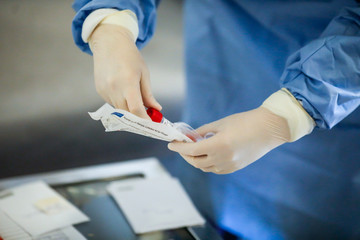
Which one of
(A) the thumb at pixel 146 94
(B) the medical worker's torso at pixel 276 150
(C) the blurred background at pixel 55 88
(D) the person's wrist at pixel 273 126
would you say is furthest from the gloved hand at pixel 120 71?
(C) the blurred background at pixel 55 88

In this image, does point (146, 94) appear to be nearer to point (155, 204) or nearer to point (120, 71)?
point (120, 71)

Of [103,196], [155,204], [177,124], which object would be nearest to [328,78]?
[177,124]

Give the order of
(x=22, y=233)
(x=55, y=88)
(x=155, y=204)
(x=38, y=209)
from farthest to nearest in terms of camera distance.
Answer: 1. (x=55, y=88)
2. (x=155, y=204)
3. (x=38, y=209)
4. (x=22, y=233)

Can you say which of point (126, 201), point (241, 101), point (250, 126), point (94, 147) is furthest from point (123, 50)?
point (94, 147)

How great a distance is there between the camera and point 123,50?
951 mm

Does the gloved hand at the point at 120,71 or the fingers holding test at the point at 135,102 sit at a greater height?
the gloved hand at the point at 120,71

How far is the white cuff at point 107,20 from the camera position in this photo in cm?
97

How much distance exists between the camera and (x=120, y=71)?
3.01ft

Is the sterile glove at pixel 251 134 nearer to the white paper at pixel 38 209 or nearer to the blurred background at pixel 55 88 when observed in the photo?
the white paper at pixel 38 209

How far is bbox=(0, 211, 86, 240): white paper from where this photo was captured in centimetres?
110

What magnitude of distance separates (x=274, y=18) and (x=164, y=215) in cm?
68

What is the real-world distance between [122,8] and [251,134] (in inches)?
17.1

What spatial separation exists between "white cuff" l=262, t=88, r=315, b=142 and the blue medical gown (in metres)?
0.02

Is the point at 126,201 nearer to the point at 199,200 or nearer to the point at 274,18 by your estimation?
the point at 199,200
